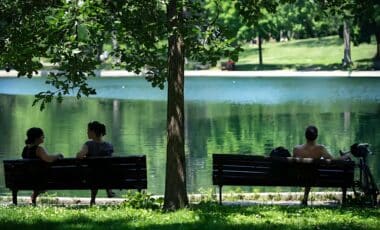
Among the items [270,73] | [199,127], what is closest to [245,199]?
[199,127]

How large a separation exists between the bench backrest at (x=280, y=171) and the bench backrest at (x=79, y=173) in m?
1.25

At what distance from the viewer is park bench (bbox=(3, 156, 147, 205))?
33.7 feet

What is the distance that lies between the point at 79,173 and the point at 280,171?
2947 mm

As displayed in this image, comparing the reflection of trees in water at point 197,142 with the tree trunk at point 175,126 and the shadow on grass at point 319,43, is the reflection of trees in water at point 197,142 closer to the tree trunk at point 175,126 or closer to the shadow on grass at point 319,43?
the tree trunk at point 175,126

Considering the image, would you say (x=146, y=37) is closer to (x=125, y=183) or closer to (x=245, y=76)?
(x=125, y=183)

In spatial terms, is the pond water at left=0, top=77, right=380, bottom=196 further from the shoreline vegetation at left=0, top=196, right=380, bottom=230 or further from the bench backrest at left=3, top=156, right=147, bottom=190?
the shoreline vegetation at left=0, top=196, right=380, bottom=230

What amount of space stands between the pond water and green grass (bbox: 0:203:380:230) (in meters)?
5.84

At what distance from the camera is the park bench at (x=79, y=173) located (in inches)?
404

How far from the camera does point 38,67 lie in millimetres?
9141

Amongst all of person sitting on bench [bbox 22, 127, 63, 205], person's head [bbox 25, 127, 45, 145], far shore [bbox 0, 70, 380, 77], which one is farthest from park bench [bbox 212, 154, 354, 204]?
far shore [bbox 0, 70, 380, 77]

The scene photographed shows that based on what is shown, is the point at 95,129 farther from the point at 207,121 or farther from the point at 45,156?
the point at 207,121

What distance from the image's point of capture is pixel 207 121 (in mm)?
30000

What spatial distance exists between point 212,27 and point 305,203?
3150mm

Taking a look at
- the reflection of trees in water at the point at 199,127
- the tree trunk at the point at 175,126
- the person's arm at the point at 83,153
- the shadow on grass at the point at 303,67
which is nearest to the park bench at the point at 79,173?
the person's arm at the point at 83,153
